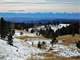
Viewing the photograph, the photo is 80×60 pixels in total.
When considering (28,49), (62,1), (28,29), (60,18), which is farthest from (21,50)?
(62,1)

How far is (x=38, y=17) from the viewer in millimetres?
1489

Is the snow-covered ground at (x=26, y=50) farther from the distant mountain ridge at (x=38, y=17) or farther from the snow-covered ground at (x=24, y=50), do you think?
the distant mountain ridge at (x=38, y=17)

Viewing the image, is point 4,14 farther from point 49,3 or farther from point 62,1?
point 62,1

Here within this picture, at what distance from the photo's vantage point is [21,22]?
1.47 m

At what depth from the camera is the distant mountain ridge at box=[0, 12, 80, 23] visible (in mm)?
1476

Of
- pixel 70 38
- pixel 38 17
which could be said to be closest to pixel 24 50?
pixel 38 17

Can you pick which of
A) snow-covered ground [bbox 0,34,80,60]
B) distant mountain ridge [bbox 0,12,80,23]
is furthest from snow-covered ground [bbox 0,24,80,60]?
distant mountain ridge [bbox 0,12,80,23]

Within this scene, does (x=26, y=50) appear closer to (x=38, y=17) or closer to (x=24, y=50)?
(x=24, y=50)

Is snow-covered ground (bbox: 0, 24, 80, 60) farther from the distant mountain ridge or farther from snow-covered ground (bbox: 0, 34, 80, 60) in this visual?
the distant mountain ridge

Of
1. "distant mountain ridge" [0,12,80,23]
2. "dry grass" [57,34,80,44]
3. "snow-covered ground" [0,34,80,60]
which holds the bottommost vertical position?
"snow-covered ground" [0,34,80,60]

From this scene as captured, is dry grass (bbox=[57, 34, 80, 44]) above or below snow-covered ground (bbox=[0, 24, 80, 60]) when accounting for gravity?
above

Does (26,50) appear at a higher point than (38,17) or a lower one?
lower

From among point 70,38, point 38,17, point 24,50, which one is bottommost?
point 24,50

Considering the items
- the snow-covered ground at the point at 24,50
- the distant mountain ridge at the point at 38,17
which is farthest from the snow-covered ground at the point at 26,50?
the distant mountain ridge at the point at 38,17
